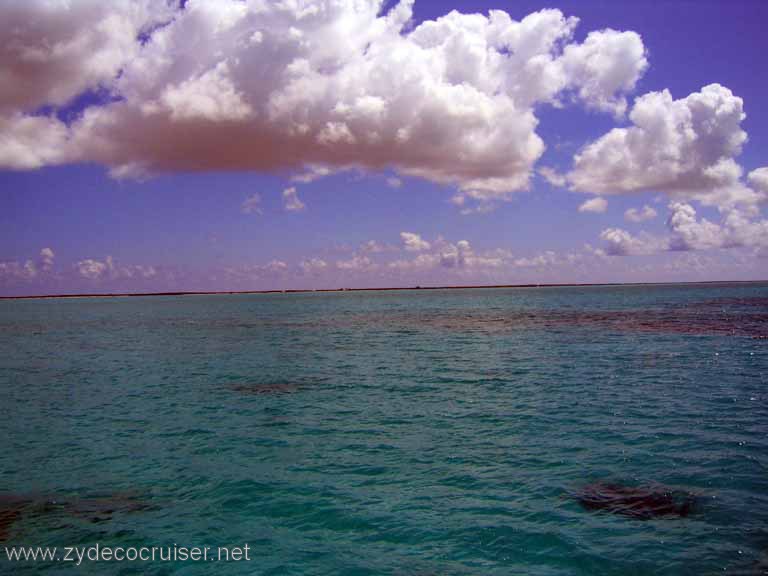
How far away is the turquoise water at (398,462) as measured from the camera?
36.3 feet

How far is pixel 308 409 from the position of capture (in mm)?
24516

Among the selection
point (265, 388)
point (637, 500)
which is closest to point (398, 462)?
point (637, 500)

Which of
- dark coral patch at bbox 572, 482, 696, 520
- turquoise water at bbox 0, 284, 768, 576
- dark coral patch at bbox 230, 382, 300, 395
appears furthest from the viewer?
dark coral patch at bbox 230, 382, 300, 395

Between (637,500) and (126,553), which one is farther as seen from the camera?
(637,500)

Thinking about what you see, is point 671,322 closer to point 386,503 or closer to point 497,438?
point 497,438

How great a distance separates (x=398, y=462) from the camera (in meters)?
16.5

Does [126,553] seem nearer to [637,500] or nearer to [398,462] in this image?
[398,462]

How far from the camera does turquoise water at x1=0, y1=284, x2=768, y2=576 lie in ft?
36.3

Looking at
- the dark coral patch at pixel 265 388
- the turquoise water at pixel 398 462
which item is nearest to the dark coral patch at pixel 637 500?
the turquoise water at pixel 398 462

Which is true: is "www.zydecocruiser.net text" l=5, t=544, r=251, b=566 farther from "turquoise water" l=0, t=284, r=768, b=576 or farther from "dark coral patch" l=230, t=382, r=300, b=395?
"dark coral patch" l=230, t=382, r=300, b=395

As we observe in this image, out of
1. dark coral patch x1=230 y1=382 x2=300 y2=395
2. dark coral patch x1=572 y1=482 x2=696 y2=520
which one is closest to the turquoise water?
dark coral patch x1=230 y1=382 x2=300 y2=395

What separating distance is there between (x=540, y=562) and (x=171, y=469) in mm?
11463

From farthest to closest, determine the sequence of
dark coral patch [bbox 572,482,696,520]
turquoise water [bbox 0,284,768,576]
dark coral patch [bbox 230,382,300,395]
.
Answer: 1. dark coral patch [bbox 230,382,300,395]
2. dark coral patch [bbox 572,482,696,520]
3. turquoise water [bbox 0,284,768,576]

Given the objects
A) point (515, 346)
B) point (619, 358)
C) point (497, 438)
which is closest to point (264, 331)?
point (515, 346)
